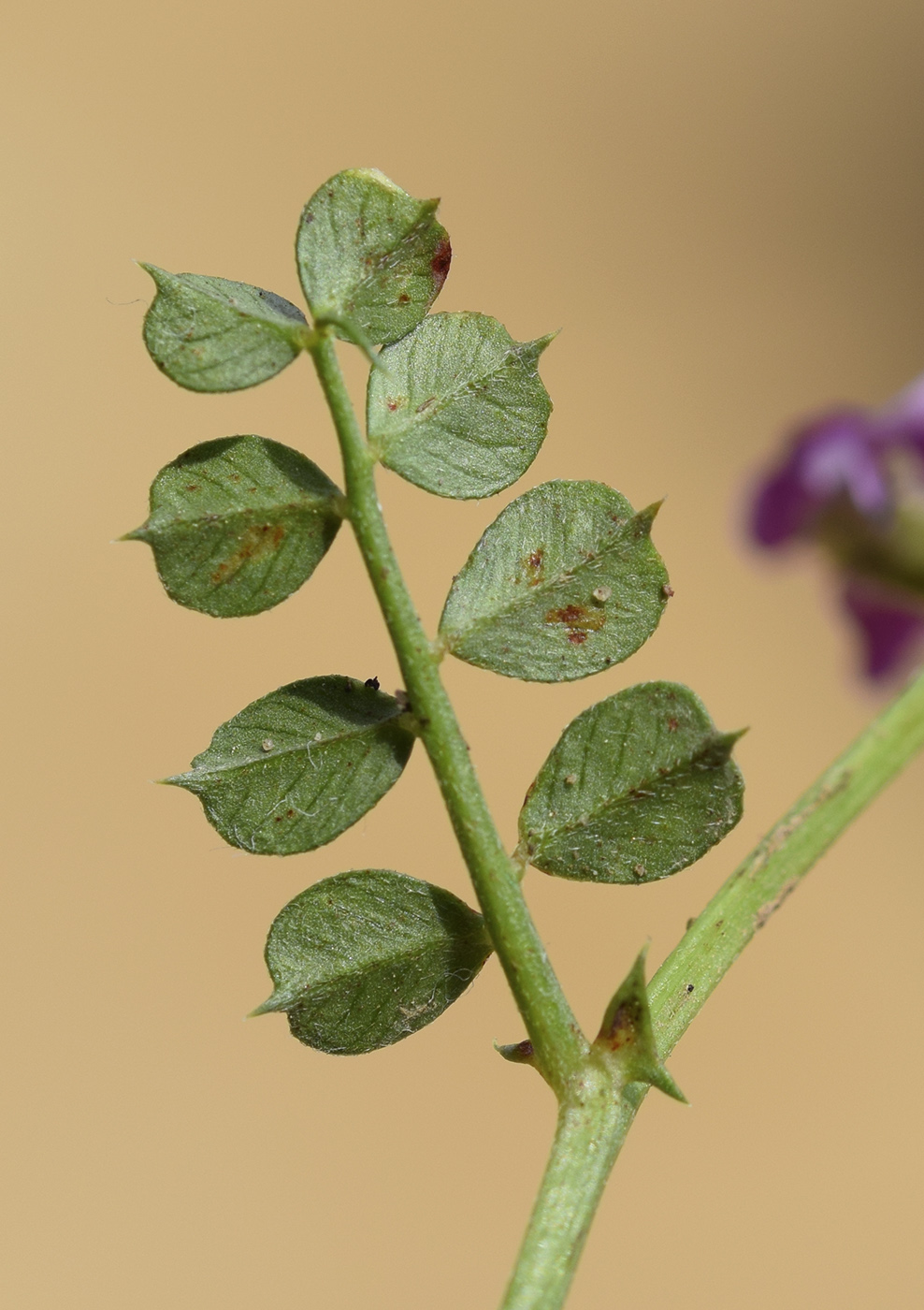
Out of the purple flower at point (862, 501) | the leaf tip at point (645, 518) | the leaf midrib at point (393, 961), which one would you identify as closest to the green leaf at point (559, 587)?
the leaf tip at point (645, 518)

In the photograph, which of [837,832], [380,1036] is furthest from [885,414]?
[380,1036]

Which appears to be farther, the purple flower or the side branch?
the side branch

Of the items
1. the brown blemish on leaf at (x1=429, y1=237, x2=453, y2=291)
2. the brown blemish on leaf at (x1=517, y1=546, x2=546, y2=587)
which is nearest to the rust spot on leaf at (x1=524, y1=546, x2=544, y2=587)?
the brown blemish on leaf at (x1=517, y1=546, x2=546, y2=587)

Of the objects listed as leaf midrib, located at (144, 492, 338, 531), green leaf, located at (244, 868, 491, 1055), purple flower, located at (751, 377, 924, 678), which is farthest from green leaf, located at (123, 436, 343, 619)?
purple flower, located at (751, 377, 924, 678)

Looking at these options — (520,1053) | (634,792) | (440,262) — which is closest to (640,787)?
(634,792)

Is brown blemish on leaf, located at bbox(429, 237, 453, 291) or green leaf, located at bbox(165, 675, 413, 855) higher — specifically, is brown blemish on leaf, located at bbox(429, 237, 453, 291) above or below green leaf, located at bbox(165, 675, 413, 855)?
above

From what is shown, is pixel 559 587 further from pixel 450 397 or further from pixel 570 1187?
pixel 570 1187

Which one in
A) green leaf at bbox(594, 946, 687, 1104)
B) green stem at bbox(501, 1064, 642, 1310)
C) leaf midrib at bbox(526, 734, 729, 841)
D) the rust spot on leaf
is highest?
the rust spot on leaf

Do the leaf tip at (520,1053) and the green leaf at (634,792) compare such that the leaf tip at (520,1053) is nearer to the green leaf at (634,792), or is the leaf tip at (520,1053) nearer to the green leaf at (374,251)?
the green leaf at (634,792)

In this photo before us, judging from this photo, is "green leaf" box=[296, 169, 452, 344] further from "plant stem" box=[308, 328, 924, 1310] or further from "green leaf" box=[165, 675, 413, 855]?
"green leaf" box=[165, 675, 413, 855]
